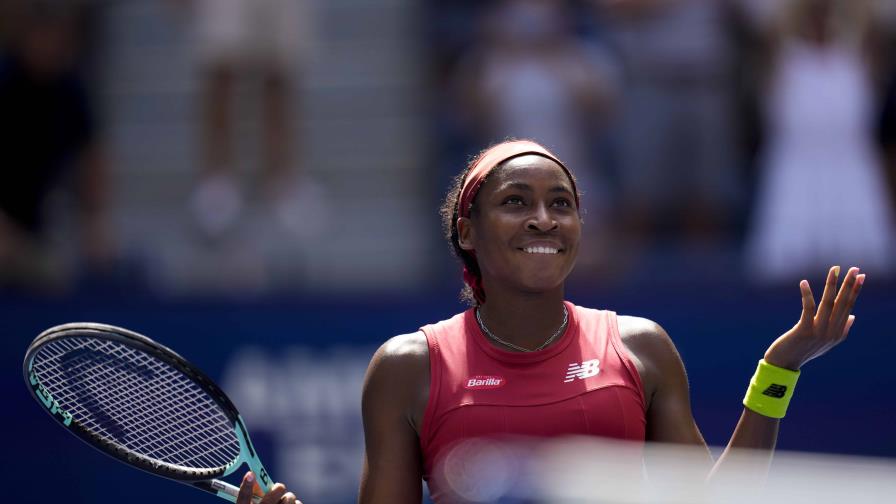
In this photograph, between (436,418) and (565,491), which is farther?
(436,418)

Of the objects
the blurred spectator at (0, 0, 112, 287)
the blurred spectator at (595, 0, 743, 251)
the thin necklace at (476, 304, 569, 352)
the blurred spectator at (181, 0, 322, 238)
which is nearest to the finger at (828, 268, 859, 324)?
the thin necklace at (476, 304, 569, 352)

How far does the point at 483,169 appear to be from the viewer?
377 centimetres

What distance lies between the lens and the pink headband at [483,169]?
3.74 m

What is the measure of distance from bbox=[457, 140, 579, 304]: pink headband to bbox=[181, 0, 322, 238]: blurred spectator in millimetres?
4185

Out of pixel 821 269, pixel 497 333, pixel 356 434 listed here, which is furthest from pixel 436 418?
pixel 821 269

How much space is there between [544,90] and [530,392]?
4.15 meters

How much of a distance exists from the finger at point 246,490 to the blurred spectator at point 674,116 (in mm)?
4310

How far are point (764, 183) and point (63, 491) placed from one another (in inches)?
152

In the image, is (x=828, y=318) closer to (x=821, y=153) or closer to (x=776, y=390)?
(x=776, y=390)

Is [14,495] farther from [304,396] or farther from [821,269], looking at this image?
[821,269]

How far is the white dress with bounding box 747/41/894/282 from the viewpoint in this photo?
7152mm

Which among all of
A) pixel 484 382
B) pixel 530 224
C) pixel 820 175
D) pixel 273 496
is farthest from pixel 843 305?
pixel 820 175

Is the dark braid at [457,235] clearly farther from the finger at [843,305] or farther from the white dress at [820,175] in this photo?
the white dress at [820,175]

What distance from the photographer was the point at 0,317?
7.07 meters
